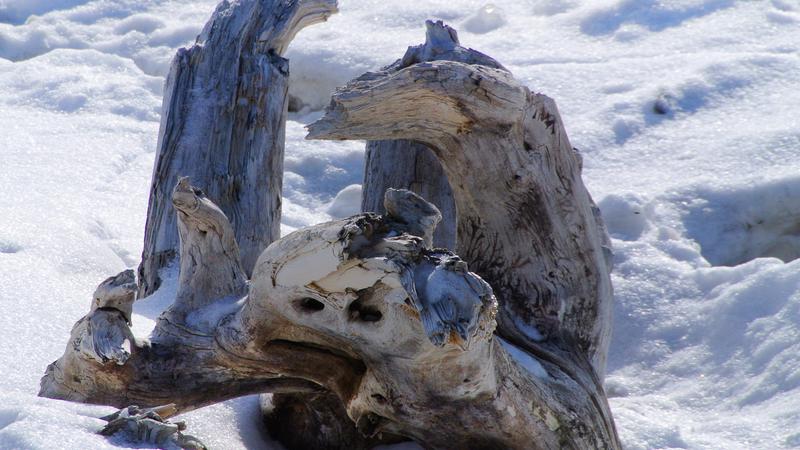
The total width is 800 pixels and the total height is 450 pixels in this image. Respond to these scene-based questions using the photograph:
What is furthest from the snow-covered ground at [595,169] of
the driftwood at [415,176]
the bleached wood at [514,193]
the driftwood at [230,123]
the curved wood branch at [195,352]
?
the driftwood at [415,176]

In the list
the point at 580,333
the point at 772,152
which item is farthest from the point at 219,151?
the point at 772,152

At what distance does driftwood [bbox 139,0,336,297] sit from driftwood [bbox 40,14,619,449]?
0.92 meters

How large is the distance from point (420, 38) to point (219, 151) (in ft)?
9.35

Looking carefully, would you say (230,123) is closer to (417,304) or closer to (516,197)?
(516,197)

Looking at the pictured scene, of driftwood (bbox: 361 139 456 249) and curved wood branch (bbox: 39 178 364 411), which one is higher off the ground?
driftwood (bbox: 361 139 456 249)

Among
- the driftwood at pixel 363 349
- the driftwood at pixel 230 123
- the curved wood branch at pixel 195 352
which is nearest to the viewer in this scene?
the driftwood at pixel 363 349

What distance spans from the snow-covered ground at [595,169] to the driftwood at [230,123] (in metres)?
0.42

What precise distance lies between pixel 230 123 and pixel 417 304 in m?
1.82

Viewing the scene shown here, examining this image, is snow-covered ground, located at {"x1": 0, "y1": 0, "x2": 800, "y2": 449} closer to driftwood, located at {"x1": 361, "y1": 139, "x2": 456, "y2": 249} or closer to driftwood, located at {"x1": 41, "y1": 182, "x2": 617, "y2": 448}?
driftwood, located at {"x1": 41, "y1": 182, "x2": 617, "y2": 448}

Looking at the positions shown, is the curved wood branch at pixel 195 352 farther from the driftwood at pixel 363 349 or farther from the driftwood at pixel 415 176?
the driftwood at pixel 415 176

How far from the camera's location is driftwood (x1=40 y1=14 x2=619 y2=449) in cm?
255

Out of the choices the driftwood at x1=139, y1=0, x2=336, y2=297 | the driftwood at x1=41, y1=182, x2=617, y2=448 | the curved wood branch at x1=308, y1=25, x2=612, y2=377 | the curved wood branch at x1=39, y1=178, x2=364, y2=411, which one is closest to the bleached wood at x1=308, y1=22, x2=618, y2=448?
the curved wood branch at x1=308, y1=25, x2=612, y2=377

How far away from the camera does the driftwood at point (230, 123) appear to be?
3945 millimetres

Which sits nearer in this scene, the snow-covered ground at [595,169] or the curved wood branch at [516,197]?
the curved wood branch at [516,197]
